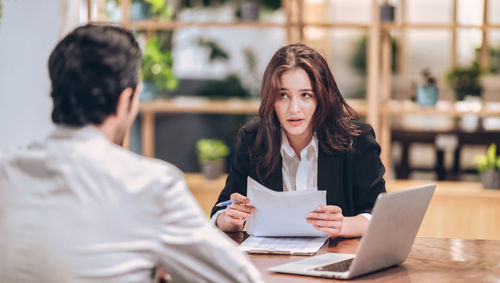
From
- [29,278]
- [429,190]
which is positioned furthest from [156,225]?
[429,190]

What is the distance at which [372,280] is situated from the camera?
1.57 metres

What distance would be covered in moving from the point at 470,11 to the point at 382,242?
6.14 m

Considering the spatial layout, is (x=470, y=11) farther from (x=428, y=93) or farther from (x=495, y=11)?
(x=428, y=93)

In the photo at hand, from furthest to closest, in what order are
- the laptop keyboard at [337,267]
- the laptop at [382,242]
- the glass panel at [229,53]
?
the glass panel at [229,53], the laptop keyboard at [337,267], the laptop at [382,242]

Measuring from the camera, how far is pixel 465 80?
182 inches

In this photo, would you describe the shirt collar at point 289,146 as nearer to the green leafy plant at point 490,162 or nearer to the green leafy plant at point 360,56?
the green leafy plant at point 490,162

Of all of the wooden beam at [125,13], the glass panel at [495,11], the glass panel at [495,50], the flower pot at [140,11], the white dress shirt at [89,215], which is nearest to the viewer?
the white dress shirt at [89,215]

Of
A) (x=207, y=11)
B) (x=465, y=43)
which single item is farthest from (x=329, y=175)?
(x=207, y=11)

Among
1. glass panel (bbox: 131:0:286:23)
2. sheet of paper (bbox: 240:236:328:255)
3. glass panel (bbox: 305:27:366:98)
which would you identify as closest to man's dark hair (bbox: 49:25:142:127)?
sheet of paper (bbox: 240:236:328:255)

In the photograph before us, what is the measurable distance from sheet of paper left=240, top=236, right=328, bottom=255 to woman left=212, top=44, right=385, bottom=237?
35 centimetres

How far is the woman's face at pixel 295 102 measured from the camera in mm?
2266

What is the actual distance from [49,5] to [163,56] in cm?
101

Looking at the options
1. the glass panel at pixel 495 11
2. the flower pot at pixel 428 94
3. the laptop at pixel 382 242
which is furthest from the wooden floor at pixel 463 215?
the glass panel at pixel 495 11

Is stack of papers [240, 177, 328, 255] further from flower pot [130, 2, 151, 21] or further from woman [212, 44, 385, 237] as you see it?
flower pot [130, 2, 151, 21]
